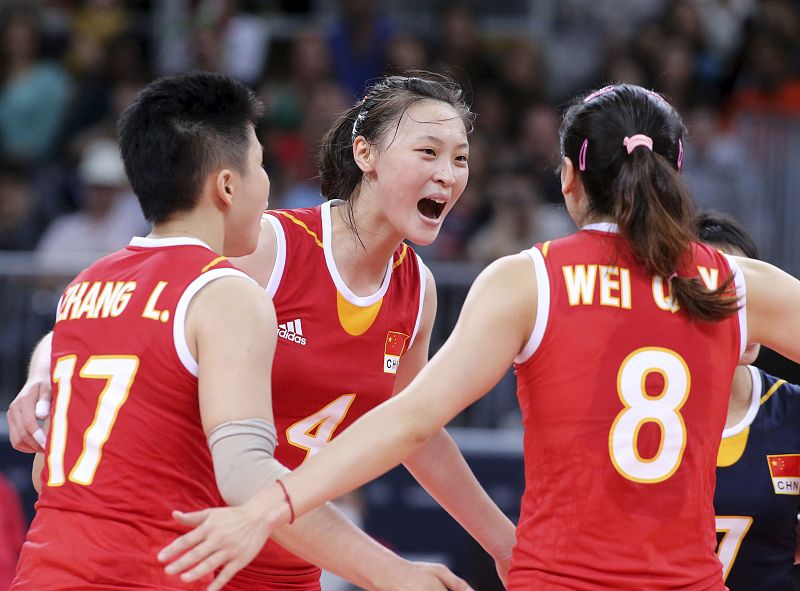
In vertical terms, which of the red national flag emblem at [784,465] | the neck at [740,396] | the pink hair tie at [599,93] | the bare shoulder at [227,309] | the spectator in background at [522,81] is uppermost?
the spectator in background at [522,81]

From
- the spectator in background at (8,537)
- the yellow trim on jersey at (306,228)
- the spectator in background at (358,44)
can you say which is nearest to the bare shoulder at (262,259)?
the yellow trim on jersey at (306,228)

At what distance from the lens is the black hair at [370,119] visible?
4043 millimetres

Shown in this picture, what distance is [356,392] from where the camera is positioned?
12.9ft

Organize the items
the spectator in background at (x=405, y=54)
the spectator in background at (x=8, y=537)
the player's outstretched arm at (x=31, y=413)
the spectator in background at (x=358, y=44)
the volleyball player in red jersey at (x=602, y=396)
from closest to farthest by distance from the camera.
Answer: the volleyball player in red jersey at (x=602, y=396)
the player's outstretched arm at (x=31, y=413)
the spectator in background at (x=8, y=537)
the spectator in background at (x=405, y=54)
the spectator in background at (x=358, y=44)

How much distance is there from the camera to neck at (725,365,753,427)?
3.80 metres

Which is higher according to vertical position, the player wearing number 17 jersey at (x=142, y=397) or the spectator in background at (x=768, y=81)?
the spectator in background at (x=768, y=81)

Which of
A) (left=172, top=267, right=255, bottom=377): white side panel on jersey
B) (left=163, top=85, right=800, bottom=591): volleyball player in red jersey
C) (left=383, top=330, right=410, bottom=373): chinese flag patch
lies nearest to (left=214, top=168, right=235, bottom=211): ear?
(left=172, top=267, right=255, bottom=377): white side panel on jersey

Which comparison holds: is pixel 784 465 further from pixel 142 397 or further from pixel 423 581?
pixel 142 397

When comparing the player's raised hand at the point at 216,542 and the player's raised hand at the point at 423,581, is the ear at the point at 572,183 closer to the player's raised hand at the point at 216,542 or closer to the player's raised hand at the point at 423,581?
the player's raised hand at the point at 423,581

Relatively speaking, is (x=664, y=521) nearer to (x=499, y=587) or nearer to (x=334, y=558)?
(x=334, y=558)

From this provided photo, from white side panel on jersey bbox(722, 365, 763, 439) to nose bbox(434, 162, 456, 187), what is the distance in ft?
3.85

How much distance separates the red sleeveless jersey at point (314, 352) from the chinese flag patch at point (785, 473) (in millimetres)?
1272

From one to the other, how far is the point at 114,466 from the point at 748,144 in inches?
297

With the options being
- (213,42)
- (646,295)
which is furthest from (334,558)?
(213,42)
